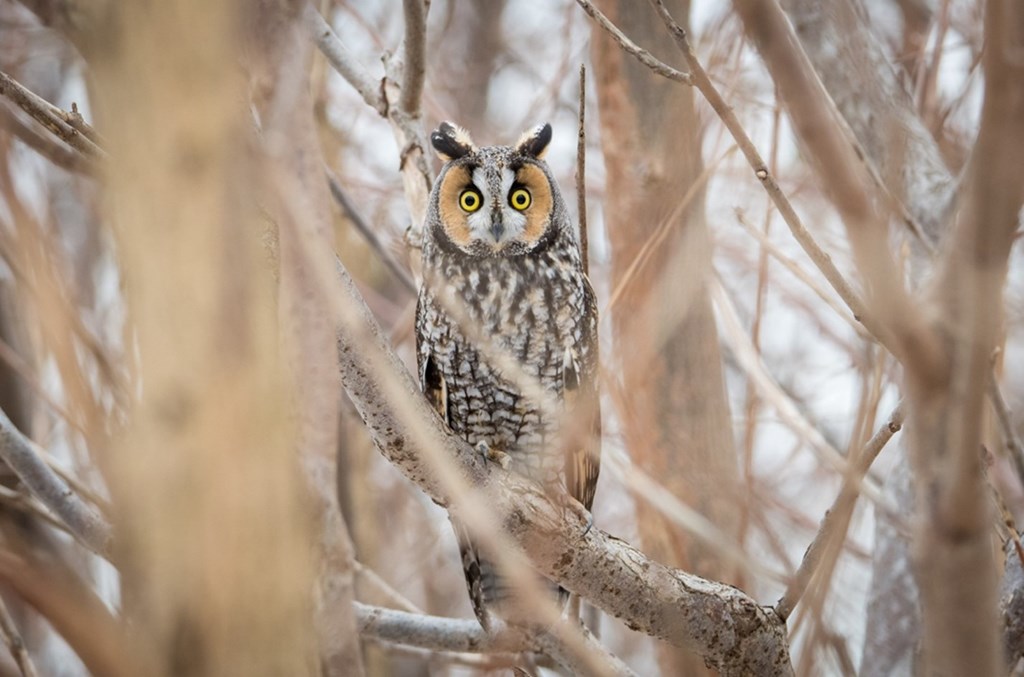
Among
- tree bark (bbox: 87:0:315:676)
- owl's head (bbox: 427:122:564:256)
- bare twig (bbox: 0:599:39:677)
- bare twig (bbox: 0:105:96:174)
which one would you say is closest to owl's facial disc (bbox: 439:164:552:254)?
owl's head (bbox: 427:122:564:256)

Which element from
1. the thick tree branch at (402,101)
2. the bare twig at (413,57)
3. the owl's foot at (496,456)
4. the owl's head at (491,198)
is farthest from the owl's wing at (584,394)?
the bare twig at (413,57)

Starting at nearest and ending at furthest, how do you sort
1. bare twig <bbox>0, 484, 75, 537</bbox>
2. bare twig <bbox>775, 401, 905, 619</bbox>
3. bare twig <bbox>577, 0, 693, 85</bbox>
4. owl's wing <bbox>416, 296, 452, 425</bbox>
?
bare twig <bbox>775, 401, 905, 619</bbox> → bare twig <bbox>577, 0, 693, 85</bbox> → bare twig <bbox>0, 484, 75, 537</bbox> → owl's wing <bbox>416, 296, 452, 425</bbox>

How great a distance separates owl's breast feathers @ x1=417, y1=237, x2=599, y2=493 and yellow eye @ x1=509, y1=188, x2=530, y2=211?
0.16 m

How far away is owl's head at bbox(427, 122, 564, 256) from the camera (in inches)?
117

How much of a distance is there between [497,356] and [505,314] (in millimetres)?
→ 1215

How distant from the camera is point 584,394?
9.34ft

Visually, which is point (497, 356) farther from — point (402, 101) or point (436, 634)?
point (402, 101)

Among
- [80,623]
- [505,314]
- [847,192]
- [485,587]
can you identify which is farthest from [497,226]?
[80,623]

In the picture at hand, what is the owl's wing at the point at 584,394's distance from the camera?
2805mm

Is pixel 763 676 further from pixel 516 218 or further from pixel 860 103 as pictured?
pixel 860 103

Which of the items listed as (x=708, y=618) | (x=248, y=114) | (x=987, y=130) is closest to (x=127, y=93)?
(x=248, y=114)

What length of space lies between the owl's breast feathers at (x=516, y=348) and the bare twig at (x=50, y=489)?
1.09 metres

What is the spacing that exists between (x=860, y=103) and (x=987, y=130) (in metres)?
2.60

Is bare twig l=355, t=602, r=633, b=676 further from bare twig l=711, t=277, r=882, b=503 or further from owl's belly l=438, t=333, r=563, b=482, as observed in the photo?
bare twig l=711, t=277, r=882, b=503
